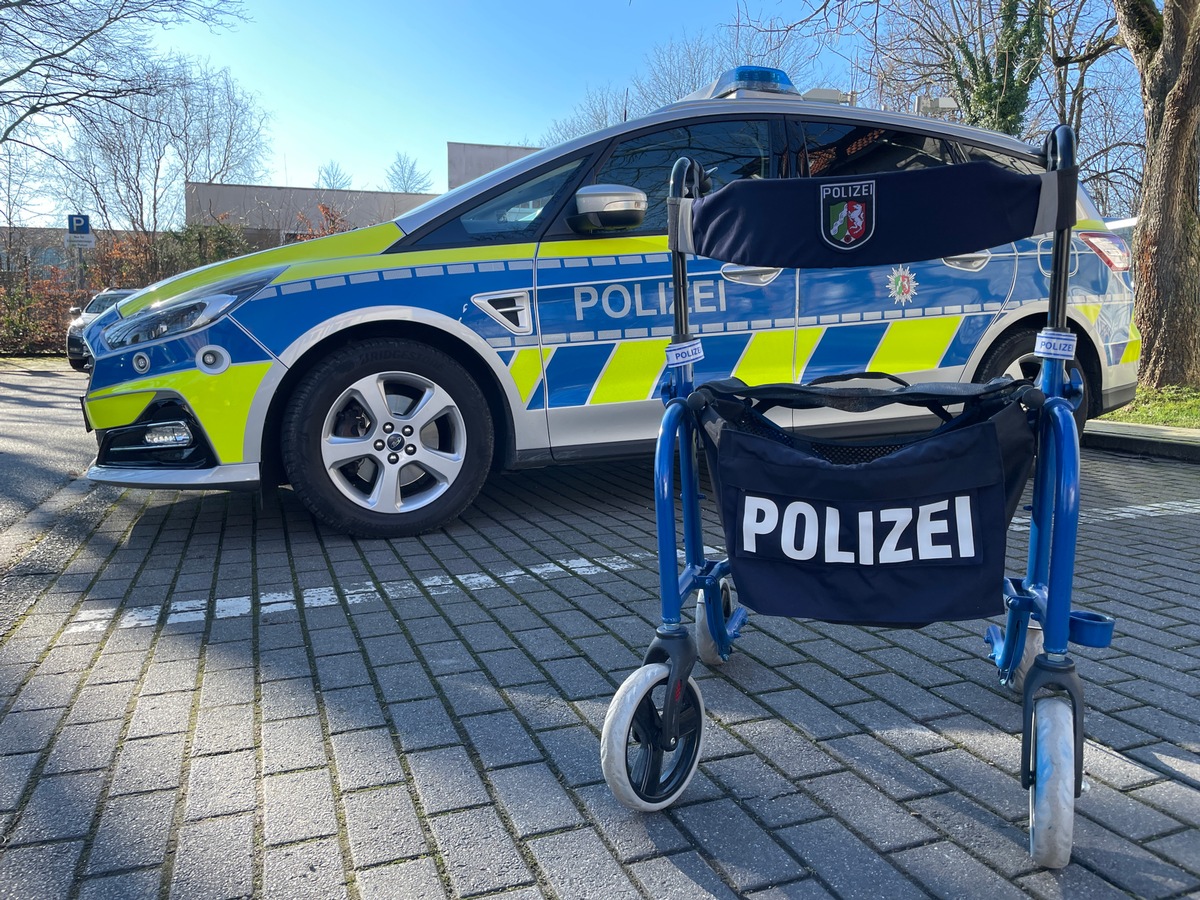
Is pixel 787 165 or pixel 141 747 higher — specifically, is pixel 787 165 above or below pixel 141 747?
above

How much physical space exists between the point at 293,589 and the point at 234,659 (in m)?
0.68

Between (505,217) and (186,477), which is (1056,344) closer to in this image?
(505,217)

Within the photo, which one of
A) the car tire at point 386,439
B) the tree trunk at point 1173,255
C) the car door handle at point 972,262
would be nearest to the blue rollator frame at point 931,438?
the car tire at point 386,439

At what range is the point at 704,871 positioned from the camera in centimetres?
173

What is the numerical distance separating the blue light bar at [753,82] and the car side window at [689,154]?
39cm

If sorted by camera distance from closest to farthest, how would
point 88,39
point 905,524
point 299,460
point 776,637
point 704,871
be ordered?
point 704,871
point 905,524
point 776,637
point 299,460
point 88,39

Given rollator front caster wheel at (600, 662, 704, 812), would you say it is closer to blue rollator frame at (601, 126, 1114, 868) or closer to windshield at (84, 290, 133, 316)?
blue rollator frame at (601, 126, 1114, 868)

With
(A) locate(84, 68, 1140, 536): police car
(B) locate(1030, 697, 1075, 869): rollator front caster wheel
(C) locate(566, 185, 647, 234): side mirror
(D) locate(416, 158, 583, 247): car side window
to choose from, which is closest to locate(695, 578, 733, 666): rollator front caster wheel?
(B) locate(1030, 697, 1075, 869): rollator front caster wheel

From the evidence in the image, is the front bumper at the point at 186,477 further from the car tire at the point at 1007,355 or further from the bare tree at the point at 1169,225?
the bare tree at the point at 1169,225

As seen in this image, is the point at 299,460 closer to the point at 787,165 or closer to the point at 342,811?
the point at 342,811

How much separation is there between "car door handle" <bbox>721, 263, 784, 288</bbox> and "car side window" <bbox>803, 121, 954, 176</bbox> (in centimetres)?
62

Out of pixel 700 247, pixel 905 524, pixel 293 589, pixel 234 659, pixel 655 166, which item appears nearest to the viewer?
pixel 905 524

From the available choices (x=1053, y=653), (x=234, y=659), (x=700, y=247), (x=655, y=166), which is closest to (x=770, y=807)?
(x=1053, y=653)

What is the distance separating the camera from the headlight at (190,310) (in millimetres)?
3818
